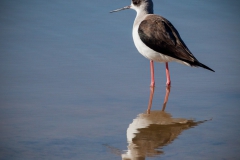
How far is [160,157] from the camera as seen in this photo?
5160 mm

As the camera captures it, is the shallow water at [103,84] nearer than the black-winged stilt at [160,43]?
Yes

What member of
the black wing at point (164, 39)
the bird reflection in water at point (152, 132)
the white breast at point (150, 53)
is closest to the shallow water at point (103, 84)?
the bird reflection in water at point (152, 132)

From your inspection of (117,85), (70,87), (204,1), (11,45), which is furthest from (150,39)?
(204,1)

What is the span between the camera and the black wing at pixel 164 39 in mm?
7719

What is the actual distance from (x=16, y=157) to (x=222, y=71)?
4.43 m

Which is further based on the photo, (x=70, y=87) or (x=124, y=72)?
(x=124, y=72)

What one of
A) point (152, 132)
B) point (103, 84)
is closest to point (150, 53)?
point (103, 84)

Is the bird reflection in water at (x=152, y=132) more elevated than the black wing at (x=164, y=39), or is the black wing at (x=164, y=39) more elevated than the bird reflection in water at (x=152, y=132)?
the black wing at (x=164, y=39)

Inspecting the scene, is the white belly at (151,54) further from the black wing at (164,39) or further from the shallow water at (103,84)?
the shallow water at (103,84)

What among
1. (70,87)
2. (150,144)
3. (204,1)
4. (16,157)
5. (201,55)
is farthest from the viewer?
(204,1)

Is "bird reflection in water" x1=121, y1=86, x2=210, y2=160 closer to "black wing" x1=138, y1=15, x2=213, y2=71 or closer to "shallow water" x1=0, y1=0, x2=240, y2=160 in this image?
"shallow water" x1=0, y1=0, x2=240, y2=160

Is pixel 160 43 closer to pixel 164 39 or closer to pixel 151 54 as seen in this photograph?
pixel 164 39

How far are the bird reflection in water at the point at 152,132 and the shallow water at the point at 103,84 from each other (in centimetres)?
2

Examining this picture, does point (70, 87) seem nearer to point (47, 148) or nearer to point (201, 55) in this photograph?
→ point (47, 148)
